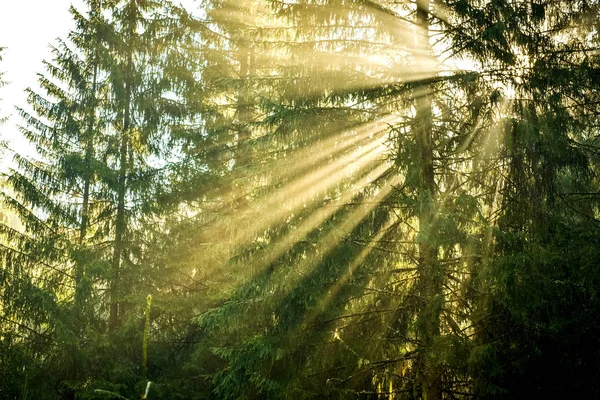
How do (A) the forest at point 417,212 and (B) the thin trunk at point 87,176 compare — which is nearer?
(A) the forest at point 417,212

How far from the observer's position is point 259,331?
7637 millimetres

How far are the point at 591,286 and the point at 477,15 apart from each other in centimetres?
383

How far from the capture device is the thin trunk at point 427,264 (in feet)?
20.1

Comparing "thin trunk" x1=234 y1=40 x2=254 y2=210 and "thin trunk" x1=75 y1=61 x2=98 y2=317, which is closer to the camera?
"thin trunk" x1=234 y1=40 x2=254 y2=210

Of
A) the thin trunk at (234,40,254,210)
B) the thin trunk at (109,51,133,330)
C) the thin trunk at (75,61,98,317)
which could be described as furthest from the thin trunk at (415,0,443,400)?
the thin trunk at (75,61,98,317)

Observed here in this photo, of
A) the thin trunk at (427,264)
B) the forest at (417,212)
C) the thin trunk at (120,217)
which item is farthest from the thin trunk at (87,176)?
the thin trunk at (427,264)

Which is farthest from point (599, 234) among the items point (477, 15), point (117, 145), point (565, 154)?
point (117, 145)

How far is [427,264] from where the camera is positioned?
6.62 meters

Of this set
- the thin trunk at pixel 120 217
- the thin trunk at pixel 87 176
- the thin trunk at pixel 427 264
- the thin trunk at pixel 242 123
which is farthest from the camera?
the thin trunk at pixel 87 176

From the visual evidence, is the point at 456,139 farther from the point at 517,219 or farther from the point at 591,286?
the point at 591,286

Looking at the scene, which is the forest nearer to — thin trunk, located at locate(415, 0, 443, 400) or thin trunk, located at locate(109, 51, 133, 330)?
thin trunk, located at locate(415, 0, 443, 400)

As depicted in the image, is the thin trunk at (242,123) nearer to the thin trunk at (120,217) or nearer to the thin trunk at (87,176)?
the thin trunk at (120,217)

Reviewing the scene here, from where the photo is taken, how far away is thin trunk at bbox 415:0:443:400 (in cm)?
611

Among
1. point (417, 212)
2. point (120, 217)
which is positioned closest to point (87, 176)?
point (120, 217)
